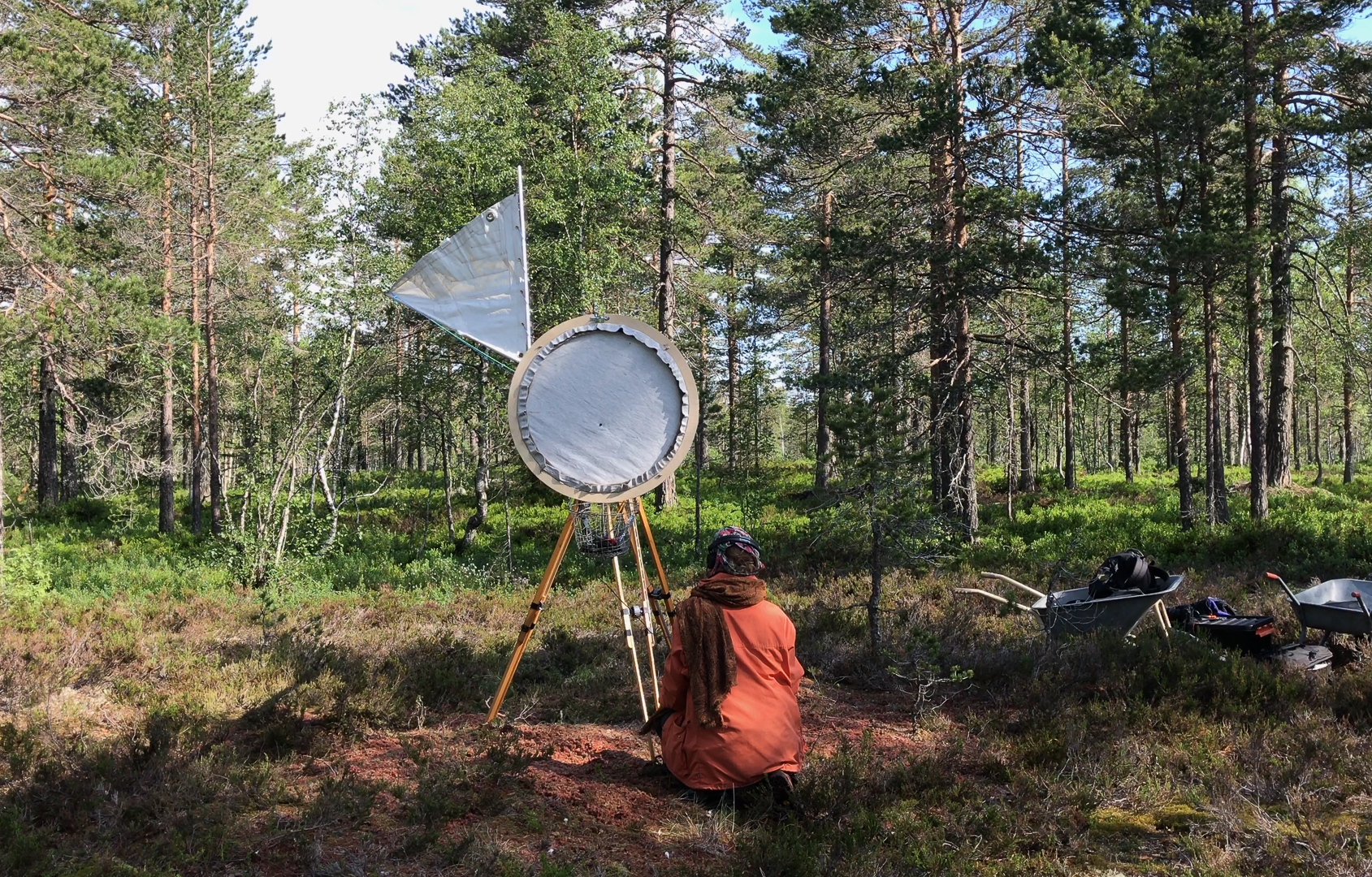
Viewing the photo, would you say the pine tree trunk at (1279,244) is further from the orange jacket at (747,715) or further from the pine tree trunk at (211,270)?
A: the pine tree trunk at (211,270)

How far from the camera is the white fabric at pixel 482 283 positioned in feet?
18.2

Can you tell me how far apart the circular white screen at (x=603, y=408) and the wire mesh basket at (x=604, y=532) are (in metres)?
0.27

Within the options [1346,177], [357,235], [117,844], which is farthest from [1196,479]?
[117,844]

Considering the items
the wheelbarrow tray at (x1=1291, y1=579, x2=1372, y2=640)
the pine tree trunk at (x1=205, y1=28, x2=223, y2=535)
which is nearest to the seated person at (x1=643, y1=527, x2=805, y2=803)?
the wheelbarrow tray at (x1=1291, y1=579, x2=1372, y2=640)

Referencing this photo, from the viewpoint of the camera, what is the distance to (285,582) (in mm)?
11758

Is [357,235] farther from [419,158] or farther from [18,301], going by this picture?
[18,301]

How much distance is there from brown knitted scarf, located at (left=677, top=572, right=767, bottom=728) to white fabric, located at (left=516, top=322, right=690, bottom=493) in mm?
1191

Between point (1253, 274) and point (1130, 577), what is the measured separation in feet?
28.8

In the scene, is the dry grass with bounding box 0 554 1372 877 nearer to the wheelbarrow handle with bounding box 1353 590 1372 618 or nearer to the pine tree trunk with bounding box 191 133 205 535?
the wheelbarrow handle with bounding box 1353 590 1372 618

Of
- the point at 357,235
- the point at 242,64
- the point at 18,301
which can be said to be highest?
the point at 242,64

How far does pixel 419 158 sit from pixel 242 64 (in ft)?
27.9

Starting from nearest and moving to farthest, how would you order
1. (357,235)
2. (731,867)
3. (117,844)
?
(731,867) < (117,844) < (357,235)

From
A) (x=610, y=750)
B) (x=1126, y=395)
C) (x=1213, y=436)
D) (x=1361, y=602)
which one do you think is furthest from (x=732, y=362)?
(x=610, y=750)

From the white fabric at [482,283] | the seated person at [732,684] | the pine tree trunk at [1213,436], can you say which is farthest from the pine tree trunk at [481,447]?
the pine tree trunk at [1213,436]
